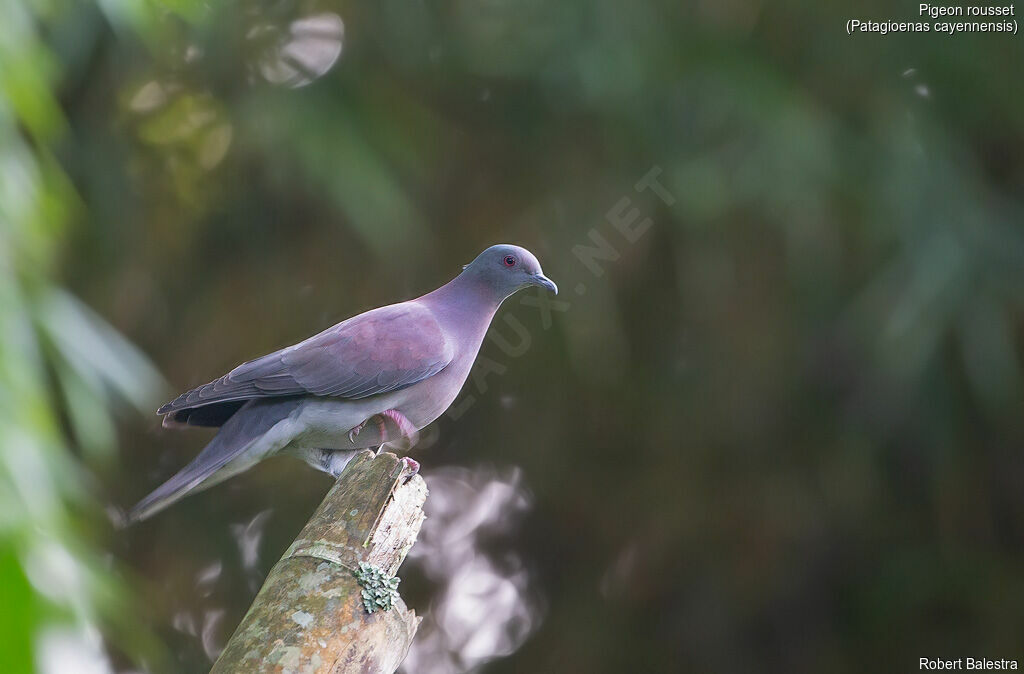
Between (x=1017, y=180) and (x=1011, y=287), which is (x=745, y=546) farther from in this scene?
(x=1017, y=180)

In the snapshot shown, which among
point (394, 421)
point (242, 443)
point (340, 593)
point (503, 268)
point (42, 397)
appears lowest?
point (42, 397)

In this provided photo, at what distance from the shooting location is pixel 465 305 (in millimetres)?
3047

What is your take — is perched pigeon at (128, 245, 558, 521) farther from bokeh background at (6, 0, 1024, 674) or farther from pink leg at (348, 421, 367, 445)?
bokeh background at (6, 0, 1024, 674)

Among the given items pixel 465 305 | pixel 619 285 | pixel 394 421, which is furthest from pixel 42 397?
pixel 619 285

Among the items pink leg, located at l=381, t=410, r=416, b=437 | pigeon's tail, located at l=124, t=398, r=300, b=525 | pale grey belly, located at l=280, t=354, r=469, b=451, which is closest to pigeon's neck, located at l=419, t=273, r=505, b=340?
pale grey belly, located at l=280, t=354, r=469, b=451

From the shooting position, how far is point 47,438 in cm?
211

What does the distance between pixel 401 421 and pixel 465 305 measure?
43 cm

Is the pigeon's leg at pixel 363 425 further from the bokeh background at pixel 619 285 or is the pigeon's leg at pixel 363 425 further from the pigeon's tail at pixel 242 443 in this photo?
the bokeh background at pixel 619 285

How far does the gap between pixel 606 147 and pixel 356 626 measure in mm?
3120

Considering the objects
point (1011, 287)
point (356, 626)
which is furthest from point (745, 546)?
point (356, 626)

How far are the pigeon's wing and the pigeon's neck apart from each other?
0.12 m

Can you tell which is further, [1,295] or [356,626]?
[1,295]

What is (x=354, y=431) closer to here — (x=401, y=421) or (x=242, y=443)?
(x=401, y=421)

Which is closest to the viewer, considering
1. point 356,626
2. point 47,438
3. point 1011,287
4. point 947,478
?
point 356,626
